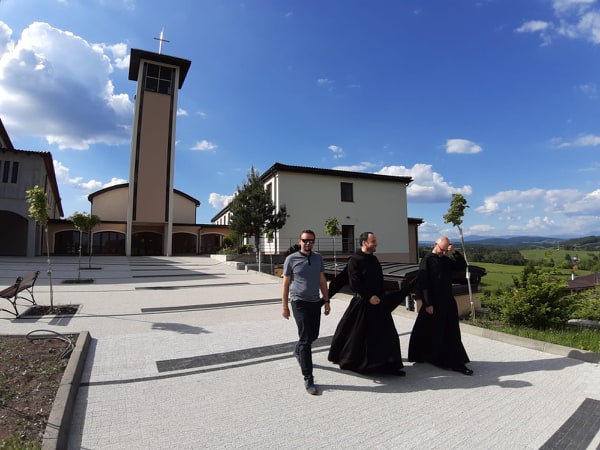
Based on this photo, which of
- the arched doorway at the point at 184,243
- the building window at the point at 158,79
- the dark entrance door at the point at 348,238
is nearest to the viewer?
the dark entrance door at the point at 348,238

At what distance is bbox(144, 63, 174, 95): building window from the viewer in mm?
30234

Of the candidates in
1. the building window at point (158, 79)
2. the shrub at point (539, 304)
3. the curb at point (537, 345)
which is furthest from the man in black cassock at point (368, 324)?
the building window at point (158, 79)

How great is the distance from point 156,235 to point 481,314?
105 ft

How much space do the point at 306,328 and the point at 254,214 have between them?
17899 millimetres

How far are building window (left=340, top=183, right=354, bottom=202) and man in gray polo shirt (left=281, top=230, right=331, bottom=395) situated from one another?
23243 millimetres

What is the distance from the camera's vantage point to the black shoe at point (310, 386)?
3.42 metres

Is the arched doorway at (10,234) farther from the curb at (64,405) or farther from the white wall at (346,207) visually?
the curb at (64,405)

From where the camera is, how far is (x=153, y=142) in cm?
2980

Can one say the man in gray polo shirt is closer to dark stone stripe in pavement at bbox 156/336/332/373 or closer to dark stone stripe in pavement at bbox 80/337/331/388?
dark stone stripe in pavement at bbox 80/337/331/388

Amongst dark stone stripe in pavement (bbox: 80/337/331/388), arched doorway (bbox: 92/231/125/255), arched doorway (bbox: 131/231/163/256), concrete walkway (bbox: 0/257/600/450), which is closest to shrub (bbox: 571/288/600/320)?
concrete walkway (bbox: 0/257/600/450)

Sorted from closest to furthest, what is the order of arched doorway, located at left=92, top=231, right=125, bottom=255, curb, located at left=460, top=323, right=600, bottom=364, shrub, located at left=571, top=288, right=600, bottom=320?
1. curb, located at left=460, top=323, right=600, bottom=364
2. shrub, located at left=571, top=288, right=600, bottom=320
3. arched doorway, located at left=92, top=231, right=125, bottom=255

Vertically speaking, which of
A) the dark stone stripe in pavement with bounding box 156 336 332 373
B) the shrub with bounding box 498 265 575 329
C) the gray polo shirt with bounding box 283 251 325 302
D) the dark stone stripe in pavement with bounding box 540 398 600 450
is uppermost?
the gray polo shirt with bounding box 283 251 325 302

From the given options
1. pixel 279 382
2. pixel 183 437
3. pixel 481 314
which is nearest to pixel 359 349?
pixel 279 382

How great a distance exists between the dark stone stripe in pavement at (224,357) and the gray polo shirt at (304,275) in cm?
139
